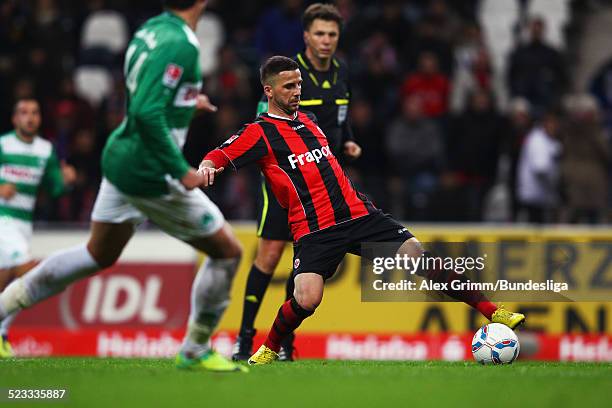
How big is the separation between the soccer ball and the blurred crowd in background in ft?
20.6

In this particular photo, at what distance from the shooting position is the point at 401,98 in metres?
16.4

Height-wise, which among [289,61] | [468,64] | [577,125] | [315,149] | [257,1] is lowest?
[315,149]

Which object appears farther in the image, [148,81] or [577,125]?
[577,125]

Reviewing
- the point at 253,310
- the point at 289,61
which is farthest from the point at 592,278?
the point at 289,61

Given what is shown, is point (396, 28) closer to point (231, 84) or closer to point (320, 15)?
point (231, 84)

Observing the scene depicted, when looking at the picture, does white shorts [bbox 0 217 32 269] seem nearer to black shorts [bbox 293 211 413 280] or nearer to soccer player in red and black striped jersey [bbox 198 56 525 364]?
soccer player in red and black striped jersey [bbox 198 56 525 364]

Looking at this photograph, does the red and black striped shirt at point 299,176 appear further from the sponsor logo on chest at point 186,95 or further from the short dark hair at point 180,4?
the short dark hair at point 180,4

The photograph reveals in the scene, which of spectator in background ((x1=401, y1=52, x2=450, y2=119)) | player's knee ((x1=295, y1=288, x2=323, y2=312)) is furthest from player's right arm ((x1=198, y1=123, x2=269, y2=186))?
spectator in background ((x1=401, y1=52, x2=450, y2=119))

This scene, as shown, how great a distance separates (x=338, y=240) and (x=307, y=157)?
24.8 inches

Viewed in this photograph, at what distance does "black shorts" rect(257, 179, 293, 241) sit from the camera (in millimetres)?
9422

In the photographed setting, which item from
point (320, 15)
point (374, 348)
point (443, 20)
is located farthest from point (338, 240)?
point (443, 20)

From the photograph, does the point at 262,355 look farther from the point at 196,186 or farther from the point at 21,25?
the point at 21,25

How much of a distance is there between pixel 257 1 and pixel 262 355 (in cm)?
1118

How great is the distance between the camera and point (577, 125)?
15141 millimetres
